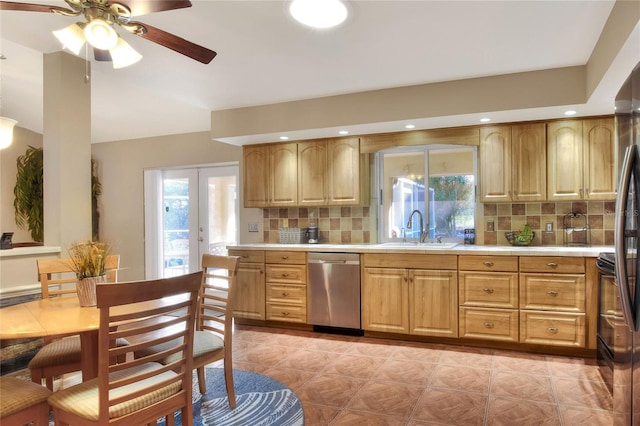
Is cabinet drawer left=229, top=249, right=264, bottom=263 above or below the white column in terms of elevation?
below

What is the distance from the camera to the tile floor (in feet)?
8.14

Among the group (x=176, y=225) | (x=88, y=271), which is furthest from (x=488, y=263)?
(x=176, y=225)

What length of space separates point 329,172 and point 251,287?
5.13ft

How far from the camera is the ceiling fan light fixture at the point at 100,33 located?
194 centimetres

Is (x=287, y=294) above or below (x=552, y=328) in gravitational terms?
above

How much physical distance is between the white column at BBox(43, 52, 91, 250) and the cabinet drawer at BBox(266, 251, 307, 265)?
1.80 meters

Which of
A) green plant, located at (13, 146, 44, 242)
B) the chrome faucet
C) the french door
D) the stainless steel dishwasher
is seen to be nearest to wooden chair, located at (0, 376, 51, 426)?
the stainless steel dishwasher

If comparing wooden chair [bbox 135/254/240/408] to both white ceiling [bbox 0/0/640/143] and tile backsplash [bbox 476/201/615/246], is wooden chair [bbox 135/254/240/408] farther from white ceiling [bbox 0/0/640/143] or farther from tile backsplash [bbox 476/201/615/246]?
tile backsplash [bbox 476/201/615/246]

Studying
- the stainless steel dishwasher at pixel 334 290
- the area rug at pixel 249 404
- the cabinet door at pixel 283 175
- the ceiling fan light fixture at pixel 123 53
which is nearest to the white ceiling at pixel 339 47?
the ceiling fan light fixture at pixel 123 53

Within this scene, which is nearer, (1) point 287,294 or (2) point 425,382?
→ (2) point 425,382

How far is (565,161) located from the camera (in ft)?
12.3

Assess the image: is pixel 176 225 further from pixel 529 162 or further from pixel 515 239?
pixel 529 162

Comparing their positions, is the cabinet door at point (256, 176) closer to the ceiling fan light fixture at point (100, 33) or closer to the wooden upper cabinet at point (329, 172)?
the wooden upper cabinet at point (329, 172)

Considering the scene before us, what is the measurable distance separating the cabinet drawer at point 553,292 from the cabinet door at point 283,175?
253 cm
